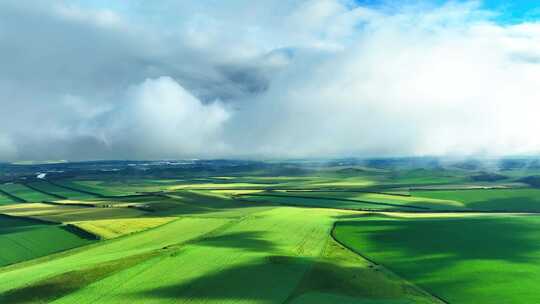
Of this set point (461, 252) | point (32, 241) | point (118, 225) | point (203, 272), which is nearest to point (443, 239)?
point (461, 252)

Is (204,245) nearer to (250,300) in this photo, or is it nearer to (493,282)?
(250,300)

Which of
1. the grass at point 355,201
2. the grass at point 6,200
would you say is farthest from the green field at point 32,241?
the grass at point 355,201

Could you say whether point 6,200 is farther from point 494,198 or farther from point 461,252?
point 494,198

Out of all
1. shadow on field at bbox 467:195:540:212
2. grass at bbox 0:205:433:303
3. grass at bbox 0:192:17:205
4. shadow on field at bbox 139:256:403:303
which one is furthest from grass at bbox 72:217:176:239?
shadow on field at bbox 467:195:540:212

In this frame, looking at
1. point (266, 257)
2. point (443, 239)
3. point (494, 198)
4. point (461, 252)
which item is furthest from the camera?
point (494, 198)

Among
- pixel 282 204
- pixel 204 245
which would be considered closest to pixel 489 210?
pixel 282 204

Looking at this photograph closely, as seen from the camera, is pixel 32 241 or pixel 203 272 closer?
pixel 203 272

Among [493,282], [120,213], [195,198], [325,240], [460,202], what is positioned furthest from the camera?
[195,198]

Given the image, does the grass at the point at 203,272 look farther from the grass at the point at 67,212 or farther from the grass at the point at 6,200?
the grass at the point at 6,200
